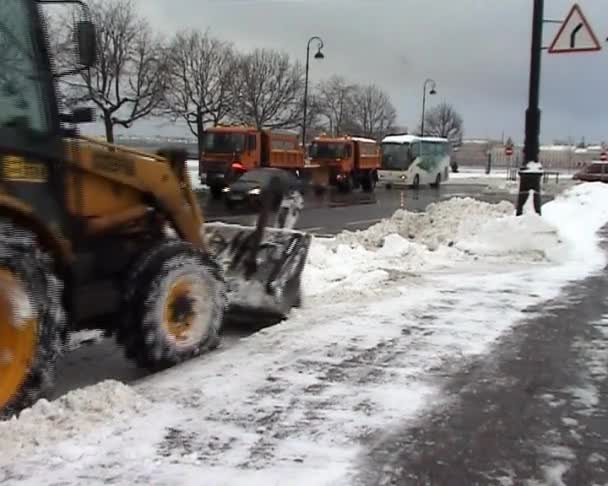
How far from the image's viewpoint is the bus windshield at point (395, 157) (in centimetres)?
4291

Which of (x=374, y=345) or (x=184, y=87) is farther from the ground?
(x=184, y=87)

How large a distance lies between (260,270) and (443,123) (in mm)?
87516

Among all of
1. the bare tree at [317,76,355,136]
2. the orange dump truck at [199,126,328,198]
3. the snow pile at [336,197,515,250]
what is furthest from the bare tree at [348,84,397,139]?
the snow pile at [336,197,515,250]

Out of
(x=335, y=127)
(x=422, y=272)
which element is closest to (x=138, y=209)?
(x=422, y=272)

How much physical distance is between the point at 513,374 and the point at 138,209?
123 inches

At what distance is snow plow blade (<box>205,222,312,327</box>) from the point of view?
7.37 metres

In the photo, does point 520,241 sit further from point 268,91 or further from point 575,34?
point 268,91

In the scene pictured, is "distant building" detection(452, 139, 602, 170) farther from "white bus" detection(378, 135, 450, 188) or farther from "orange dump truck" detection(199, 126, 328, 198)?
"orange dump truck" detection(199, 126, 328, 198)

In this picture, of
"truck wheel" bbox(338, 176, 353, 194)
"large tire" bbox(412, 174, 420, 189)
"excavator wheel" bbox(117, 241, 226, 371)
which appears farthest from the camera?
"large tire" bbox(412, 174, 420, 189)

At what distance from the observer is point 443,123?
302 feet

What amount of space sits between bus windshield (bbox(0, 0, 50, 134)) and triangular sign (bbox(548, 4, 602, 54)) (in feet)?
35.0

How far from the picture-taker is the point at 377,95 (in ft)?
270

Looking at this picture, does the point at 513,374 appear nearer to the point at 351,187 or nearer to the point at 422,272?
the point at 422,272

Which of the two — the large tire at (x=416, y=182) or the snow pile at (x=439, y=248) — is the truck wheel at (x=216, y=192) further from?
the large tire at (x=416, y=182)
